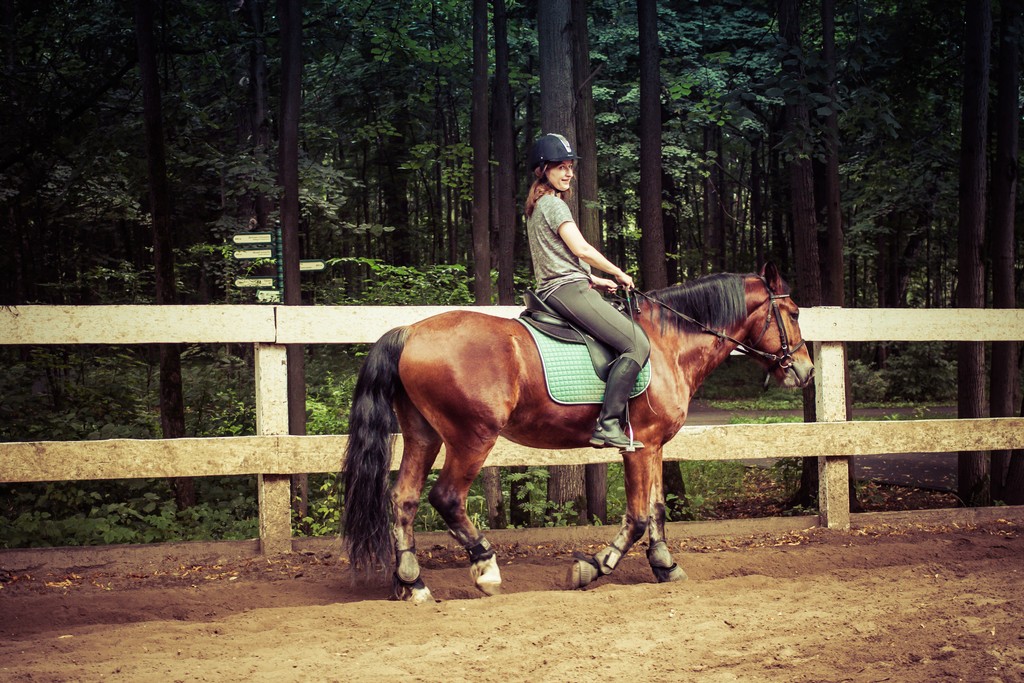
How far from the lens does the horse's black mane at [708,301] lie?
5.86 meters

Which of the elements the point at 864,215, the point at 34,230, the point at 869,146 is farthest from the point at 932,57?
the point at 34,230

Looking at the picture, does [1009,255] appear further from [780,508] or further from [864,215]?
[864,215]

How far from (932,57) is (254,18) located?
10.9m

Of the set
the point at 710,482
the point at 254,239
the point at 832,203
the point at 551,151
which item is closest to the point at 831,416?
the point at 551,151

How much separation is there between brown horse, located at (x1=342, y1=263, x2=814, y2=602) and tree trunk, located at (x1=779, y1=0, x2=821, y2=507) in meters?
4.74

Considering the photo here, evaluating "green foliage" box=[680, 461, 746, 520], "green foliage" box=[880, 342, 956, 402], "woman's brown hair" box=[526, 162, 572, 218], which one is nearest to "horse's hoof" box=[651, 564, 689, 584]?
"woman's brown hair" box=[526, 162, 572, 218]

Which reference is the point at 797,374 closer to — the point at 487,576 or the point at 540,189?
the point at 540,189

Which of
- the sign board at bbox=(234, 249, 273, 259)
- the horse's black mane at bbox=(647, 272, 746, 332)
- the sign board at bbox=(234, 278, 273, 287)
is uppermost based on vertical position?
the sign board at bbox=(234, 249, 273, 259)

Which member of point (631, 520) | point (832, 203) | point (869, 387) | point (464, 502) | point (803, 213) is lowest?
point (869, 387)

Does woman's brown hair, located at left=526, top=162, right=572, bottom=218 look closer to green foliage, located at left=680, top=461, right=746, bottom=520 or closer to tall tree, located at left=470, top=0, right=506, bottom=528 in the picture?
green foliage, located at left=680, top=461, right=746, bottom=520

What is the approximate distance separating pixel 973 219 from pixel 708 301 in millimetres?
5236

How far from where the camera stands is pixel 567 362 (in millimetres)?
5215

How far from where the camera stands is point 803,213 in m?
10.3

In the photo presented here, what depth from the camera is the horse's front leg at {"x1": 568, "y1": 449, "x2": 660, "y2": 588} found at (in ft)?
17.2
